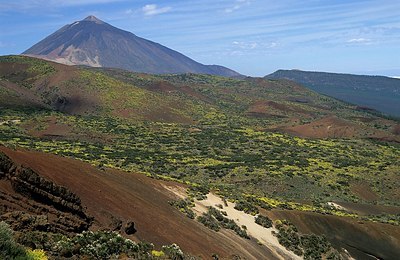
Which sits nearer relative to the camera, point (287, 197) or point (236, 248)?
point (236, 248)

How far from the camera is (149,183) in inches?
1168

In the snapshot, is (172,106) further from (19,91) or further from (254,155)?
(254,155)

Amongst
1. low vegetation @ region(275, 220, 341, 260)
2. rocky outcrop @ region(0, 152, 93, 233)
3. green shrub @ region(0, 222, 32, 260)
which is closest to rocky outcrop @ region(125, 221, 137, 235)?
rocky outcrop @ region(0, 152, 93, 233)

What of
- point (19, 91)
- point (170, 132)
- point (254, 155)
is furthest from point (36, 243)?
point (19, 91)

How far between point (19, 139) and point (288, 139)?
51.1m

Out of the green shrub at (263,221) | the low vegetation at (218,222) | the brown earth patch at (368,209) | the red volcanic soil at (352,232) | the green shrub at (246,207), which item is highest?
the low vegetation at (218,222)

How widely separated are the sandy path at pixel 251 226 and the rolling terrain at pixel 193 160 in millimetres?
376

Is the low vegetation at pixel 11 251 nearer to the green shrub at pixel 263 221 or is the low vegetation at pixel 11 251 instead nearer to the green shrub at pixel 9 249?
the green shrub at pixel 9 249

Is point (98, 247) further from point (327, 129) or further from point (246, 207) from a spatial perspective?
point (327, 129)

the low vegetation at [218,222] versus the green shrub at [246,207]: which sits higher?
the low vegetation at [218,222]

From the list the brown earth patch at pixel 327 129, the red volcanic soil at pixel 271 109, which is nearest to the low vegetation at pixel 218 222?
the brown earth patch at pixel 327 129

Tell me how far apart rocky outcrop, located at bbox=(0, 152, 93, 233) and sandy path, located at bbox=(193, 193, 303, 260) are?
11.7 metres

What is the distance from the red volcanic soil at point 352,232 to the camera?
103 feet

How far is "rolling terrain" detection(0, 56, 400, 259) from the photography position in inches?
885
